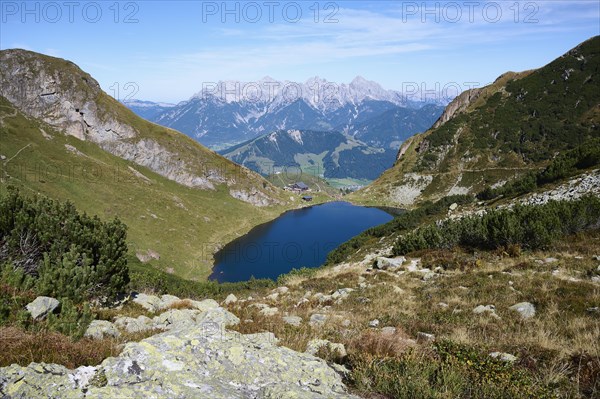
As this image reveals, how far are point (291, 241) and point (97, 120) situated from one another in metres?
105

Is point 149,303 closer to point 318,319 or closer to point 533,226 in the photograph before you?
point 318,319

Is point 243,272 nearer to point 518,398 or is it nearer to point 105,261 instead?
point 105,261

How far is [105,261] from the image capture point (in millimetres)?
17625

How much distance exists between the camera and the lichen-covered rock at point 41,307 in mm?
8352

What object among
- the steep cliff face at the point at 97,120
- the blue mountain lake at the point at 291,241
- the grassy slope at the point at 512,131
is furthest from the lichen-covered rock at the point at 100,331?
the grassy slope at the point at 512,131

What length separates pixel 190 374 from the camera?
5.39m

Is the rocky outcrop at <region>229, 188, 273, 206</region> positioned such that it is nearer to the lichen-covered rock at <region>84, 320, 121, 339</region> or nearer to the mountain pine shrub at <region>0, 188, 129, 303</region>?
the mountain pine shrub at <region>0, 188, 129, 303</region>

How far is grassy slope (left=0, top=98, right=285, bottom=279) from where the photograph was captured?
94125 mm

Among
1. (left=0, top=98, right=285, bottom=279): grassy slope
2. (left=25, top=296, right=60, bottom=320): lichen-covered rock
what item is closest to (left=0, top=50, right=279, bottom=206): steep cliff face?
(left=0, top=98, right=285, bottom=279): grassy slope

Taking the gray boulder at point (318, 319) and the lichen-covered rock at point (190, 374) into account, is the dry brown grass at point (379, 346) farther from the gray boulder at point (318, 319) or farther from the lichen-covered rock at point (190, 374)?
the gray boulder at point (318, 319)

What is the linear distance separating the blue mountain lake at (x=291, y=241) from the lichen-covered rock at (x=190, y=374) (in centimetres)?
8708

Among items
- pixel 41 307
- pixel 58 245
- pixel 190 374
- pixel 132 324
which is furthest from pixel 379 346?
pixel 58 245

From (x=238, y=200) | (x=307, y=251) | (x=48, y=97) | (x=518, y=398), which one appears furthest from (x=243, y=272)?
(x=48, y=97)

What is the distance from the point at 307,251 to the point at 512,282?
99654mm
